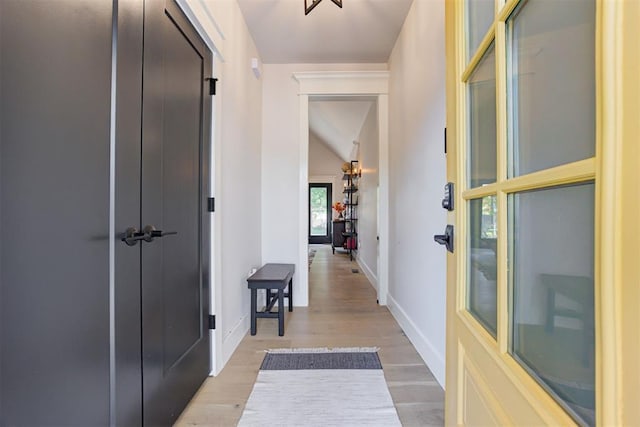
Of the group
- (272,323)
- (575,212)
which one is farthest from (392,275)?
(575,212)

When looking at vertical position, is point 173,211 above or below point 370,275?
above

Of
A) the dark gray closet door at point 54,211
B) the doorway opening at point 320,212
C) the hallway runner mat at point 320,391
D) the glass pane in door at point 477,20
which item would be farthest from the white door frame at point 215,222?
the doorway opening at point 320,212

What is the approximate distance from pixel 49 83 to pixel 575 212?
118 centimetres

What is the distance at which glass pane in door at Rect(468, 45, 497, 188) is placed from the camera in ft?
2.56

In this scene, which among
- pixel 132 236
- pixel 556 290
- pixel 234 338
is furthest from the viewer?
pixel 234 338

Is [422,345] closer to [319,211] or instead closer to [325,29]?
[325,29]

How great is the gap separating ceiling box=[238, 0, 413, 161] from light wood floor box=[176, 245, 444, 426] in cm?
259

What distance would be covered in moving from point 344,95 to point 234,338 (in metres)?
2.58

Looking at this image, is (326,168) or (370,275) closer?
(370,275)

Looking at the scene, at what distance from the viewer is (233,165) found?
7.55 feet

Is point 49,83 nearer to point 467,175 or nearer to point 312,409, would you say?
point 467,175

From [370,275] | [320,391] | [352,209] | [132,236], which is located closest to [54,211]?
[132,236]

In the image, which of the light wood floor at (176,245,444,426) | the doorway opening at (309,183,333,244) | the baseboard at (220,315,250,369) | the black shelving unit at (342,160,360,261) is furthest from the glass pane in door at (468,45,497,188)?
the doorway opening at (309,183,333,244)

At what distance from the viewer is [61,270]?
82cm
